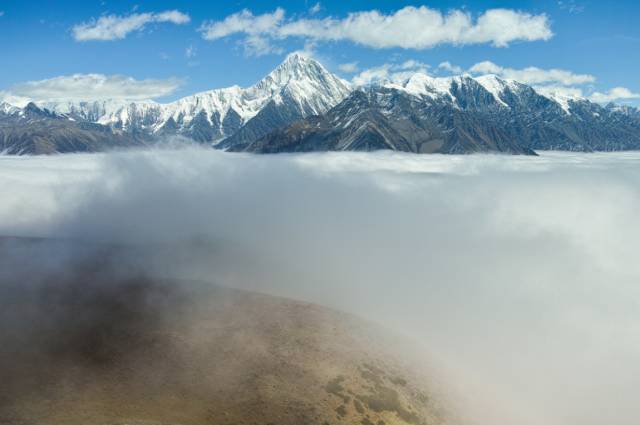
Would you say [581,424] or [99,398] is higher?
[99,398]

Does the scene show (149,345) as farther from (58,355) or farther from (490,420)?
(490,420)

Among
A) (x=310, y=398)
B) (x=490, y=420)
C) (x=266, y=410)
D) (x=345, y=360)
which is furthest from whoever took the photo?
(x=345, y=360)

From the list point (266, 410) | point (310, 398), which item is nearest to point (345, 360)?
point (310, 398)

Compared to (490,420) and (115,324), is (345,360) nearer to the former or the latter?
(490,420)

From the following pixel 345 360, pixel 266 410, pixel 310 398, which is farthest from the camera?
pixel 345 360

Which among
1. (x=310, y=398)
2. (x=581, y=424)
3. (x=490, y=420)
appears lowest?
(x=581, y=424)

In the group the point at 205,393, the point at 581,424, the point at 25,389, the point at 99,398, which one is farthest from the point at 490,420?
the point at 25,389

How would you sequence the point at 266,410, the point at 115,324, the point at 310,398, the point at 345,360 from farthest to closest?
1. the point at 115,324
2. the point at 345,360
3. the point at 310,398
4. the point at 266,410

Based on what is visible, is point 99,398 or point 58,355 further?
point 58,355

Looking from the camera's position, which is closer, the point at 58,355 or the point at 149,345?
the point at 58,355
